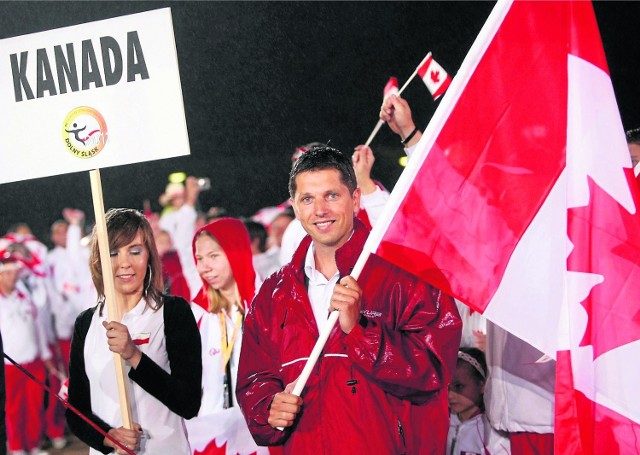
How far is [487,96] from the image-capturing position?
270 centimetres

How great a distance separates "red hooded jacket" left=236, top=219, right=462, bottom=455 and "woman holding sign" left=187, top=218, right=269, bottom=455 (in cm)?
161

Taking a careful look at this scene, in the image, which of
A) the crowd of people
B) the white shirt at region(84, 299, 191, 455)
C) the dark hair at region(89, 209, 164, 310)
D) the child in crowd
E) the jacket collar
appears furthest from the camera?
the child in crowd

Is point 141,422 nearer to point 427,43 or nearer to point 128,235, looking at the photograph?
point 128,235

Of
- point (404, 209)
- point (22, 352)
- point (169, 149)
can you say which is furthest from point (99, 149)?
point (22, 352)

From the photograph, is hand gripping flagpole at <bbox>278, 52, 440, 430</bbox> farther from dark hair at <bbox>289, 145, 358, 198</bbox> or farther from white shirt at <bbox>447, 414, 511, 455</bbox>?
white shirt at <bbox>447, 414, 511, 455</bbox>

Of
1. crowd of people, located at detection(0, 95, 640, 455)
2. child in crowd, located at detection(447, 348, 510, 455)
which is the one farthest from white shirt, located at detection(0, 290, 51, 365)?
child in crowd, located at detection(447, 348, 510, 455)


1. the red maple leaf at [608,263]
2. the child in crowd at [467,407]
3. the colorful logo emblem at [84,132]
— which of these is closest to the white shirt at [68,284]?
the child in crowd at [467,407]

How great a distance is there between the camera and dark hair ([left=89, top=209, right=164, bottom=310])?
3607mm

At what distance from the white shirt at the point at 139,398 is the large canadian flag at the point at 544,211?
4.05 feet

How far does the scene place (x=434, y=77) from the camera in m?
4.71

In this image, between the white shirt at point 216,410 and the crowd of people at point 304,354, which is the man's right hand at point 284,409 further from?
the white shirt at point 216,410

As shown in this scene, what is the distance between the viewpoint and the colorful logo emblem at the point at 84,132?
11.1 feet

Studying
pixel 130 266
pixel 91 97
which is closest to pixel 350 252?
pixel 130 266

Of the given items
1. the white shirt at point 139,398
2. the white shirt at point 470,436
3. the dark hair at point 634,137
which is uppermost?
the dark hair at point 634,137
